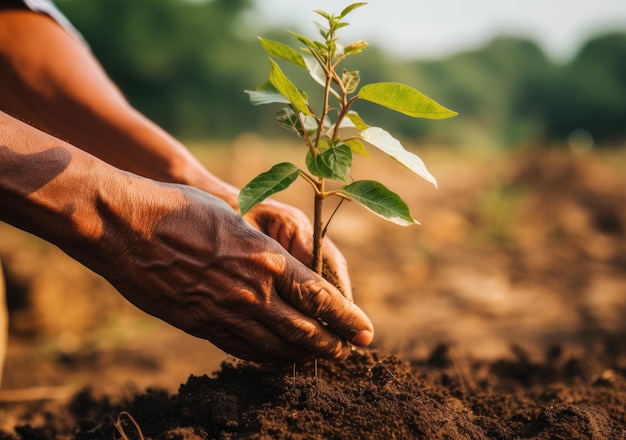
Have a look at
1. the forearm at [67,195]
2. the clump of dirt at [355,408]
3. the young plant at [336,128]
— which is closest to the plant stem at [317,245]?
the young plant at [336,128]

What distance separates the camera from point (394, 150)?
1.53 meters

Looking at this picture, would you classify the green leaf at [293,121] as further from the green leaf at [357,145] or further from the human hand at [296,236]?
the human hand at [296,236]

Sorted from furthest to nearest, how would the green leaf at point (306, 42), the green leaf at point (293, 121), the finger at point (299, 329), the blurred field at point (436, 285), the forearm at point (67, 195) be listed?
the blurred field at point (436, 285), the green leaf at point (293, 121), the finger at point (299, 329), the green leaf at point (306, 42), the forearm at point (67, 195)

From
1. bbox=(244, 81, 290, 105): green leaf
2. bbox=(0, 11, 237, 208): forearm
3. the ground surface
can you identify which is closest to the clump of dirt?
the ground surface

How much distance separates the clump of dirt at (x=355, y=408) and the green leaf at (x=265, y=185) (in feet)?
1.89

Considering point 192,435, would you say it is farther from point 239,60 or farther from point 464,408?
point 239,60

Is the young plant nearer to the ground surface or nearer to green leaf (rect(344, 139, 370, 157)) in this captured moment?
green leaf (rect(344, 139, 370, 157))

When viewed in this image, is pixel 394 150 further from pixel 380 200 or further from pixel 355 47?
pixel 355 47

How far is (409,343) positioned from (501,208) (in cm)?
513

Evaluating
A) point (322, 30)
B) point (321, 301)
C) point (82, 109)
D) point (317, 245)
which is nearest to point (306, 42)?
point (322, 30)

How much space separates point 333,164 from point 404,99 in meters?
0.26

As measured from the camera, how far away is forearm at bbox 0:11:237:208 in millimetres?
2207

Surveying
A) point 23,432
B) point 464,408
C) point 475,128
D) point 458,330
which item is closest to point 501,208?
point 458,330

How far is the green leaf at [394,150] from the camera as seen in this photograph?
58.4 inches
